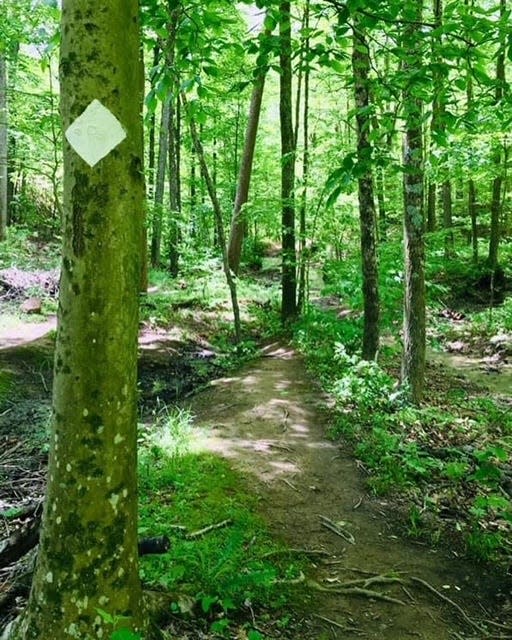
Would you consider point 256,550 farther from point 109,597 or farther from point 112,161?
point 112,161

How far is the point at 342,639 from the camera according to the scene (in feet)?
9.19

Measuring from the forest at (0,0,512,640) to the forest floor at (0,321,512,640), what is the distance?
0.02 metres

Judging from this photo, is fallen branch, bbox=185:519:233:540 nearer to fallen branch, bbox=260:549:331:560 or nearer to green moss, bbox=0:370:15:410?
fallen branch, bbox=260:549:331:560

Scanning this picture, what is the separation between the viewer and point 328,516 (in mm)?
4199

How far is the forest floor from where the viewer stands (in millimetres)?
3039

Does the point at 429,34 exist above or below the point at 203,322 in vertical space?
above

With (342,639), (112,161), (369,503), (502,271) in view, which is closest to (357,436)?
(369,503)

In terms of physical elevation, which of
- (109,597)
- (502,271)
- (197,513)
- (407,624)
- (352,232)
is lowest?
(407,624)

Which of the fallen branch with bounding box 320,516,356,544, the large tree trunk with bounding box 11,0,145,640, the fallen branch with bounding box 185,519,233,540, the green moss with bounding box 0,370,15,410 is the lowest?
the fallen branch with bounding box 320,516,356,544

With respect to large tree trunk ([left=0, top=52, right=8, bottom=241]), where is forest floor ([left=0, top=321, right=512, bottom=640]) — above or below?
below

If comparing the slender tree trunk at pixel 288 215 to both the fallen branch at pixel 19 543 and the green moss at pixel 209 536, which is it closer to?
the green moss at pixel 209 536

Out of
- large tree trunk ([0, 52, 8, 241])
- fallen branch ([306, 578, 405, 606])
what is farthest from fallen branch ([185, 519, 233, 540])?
large tree trunk ([0, 52, 8, 241])

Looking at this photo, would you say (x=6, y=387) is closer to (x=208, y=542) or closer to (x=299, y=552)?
(x=208, y=542)

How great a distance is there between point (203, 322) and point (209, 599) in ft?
33.0
